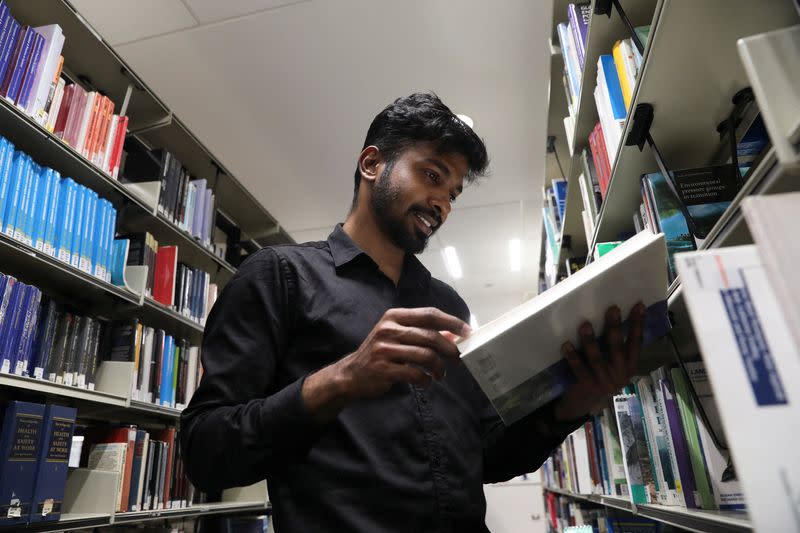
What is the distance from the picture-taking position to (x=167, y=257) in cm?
228

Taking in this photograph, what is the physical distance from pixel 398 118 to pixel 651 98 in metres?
0.63

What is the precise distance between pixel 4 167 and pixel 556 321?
63.0 inches

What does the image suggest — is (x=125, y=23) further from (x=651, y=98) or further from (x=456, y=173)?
(x=651, y=98)

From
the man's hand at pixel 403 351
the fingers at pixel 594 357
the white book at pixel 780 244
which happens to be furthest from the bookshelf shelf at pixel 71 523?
the white book at pixel 780 244

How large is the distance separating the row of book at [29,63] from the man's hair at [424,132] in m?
1.08

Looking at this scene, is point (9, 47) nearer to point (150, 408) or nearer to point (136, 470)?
point (150, 408)

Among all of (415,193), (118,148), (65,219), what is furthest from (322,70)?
(415,193)

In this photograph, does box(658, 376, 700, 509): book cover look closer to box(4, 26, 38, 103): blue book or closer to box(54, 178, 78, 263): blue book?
box(54, 178, 78, 263): blue book

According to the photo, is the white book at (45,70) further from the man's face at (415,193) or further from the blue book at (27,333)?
the man's face at (415,193)

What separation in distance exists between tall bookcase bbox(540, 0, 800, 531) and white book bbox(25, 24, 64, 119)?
5.51ft

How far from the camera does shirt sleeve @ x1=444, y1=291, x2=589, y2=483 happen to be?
3.32 ft

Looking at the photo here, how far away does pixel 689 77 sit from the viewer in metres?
1.01

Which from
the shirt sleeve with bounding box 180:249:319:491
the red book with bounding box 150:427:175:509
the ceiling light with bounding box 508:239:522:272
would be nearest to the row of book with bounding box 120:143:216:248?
the red book with bounding box 150:427:175:509

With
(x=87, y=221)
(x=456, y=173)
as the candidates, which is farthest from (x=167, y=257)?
(x=456, y=173)
